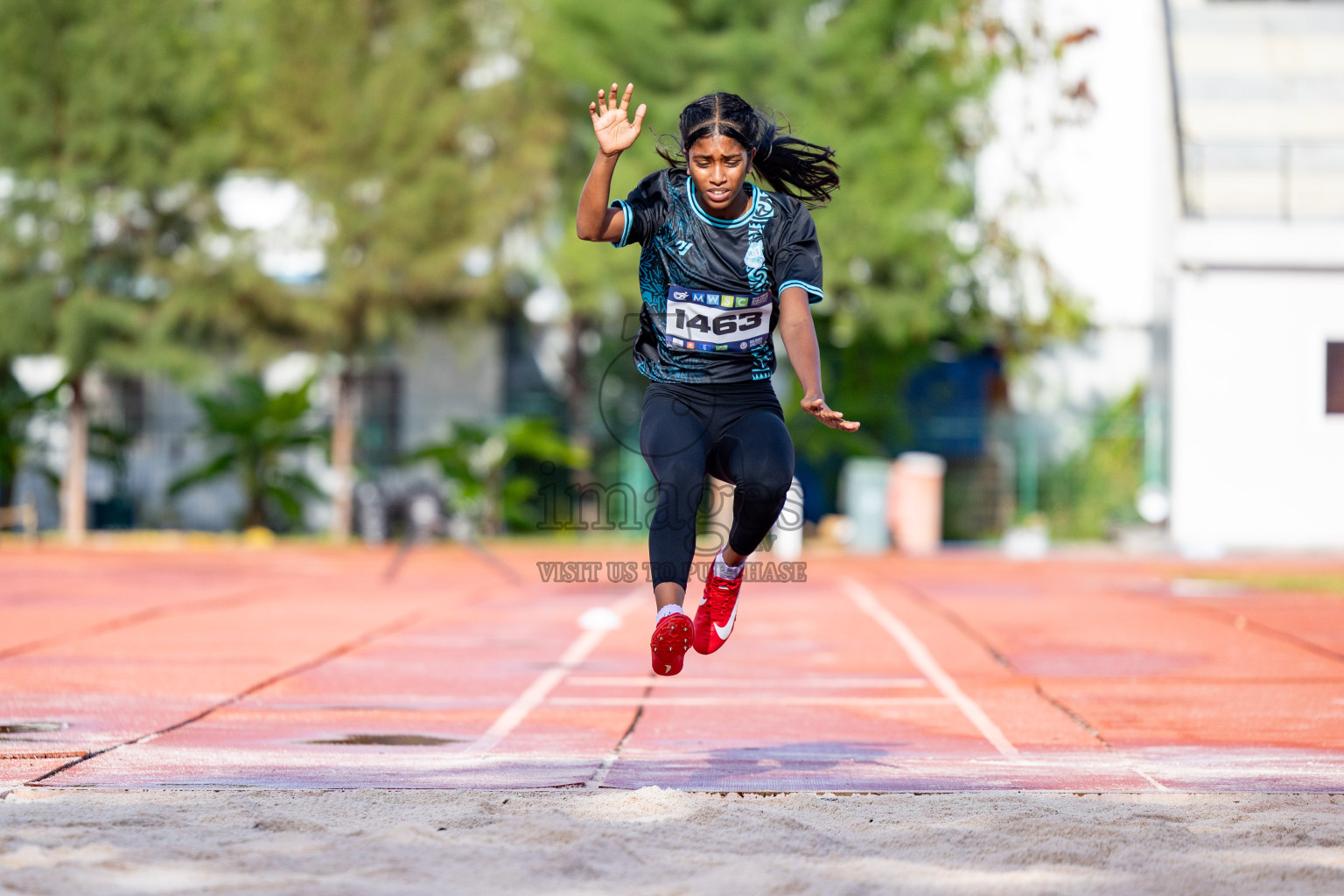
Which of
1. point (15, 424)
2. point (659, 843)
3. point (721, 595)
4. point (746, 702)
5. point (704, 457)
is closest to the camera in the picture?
point (659, 843)

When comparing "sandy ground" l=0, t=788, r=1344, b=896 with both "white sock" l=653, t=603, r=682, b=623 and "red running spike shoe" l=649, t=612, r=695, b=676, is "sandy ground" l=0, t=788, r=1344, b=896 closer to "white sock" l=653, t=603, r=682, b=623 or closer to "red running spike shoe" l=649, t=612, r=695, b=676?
"red running spike shoe" l=649, t=612, r=695, b=676

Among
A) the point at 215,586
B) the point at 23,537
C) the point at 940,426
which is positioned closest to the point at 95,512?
the point at 23,537

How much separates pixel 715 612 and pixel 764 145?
1.68m

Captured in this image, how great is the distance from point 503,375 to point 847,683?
17994 mm

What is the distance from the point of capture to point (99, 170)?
22.4 m

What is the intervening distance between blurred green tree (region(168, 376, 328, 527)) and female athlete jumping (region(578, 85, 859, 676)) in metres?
17.8

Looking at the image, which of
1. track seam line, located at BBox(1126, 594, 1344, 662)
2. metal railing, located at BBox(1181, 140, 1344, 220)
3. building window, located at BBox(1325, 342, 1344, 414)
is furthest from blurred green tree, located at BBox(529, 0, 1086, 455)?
track seam line, located at BBox(1126, 594, 1344, 662)

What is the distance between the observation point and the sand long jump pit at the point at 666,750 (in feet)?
12.8

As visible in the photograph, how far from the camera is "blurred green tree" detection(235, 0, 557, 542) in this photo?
21766 millimetres

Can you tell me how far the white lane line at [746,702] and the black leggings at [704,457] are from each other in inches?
91.1

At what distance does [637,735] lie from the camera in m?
6.39

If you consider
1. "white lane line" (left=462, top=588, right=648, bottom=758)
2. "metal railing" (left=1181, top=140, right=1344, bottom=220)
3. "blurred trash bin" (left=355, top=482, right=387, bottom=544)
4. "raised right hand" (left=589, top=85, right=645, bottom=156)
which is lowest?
"white lane line" (left=462, top=588, right=648, bottom=758)

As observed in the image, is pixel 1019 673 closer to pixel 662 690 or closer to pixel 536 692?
pixel 662 690

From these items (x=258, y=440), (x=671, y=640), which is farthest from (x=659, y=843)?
(x=258, y=440)
